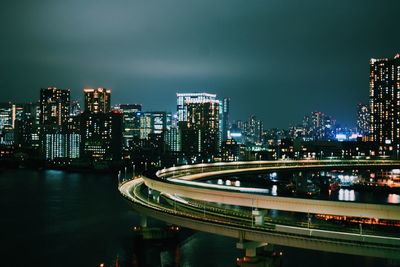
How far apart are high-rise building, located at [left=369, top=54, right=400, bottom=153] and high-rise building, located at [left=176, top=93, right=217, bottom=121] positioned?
107 ft

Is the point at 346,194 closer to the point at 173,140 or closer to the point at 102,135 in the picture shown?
the point at 102,135

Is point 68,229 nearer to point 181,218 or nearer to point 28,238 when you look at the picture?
point 28,238

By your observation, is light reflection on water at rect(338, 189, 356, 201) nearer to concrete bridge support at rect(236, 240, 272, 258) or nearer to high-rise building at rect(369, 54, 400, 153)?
concrete bridge support at rect(236, 240, 272, 258)

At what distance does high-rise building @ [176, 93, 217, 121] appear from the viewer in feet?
301

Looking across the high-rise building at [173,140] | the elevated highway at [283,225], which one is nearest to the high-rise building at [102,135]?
the high-rise building at [173,140]

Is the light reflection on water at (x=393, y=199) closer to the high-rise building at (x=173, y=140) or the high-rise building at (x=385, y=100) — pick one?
the high-rise building at (x=385, y=100)

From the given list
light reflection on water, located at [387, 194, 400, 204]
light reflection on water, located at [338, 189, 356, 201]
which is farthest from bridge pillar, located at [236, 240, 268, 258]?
light reflection on water, located at [338, 189, 356, 201]

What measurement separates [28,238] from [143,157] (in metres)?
51.4

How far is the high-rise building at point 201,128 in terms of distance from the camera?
7800 cm

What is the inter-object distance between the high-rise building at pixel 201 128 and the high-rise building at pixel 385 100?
22.3m

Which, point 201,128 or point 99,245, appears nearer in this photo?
point 99,245

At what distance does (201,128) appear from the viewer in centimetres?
8381

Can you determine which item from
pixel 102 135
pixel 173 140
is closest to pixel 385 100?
pixel 173 140

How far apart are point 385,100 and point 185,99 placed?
41859 mm
